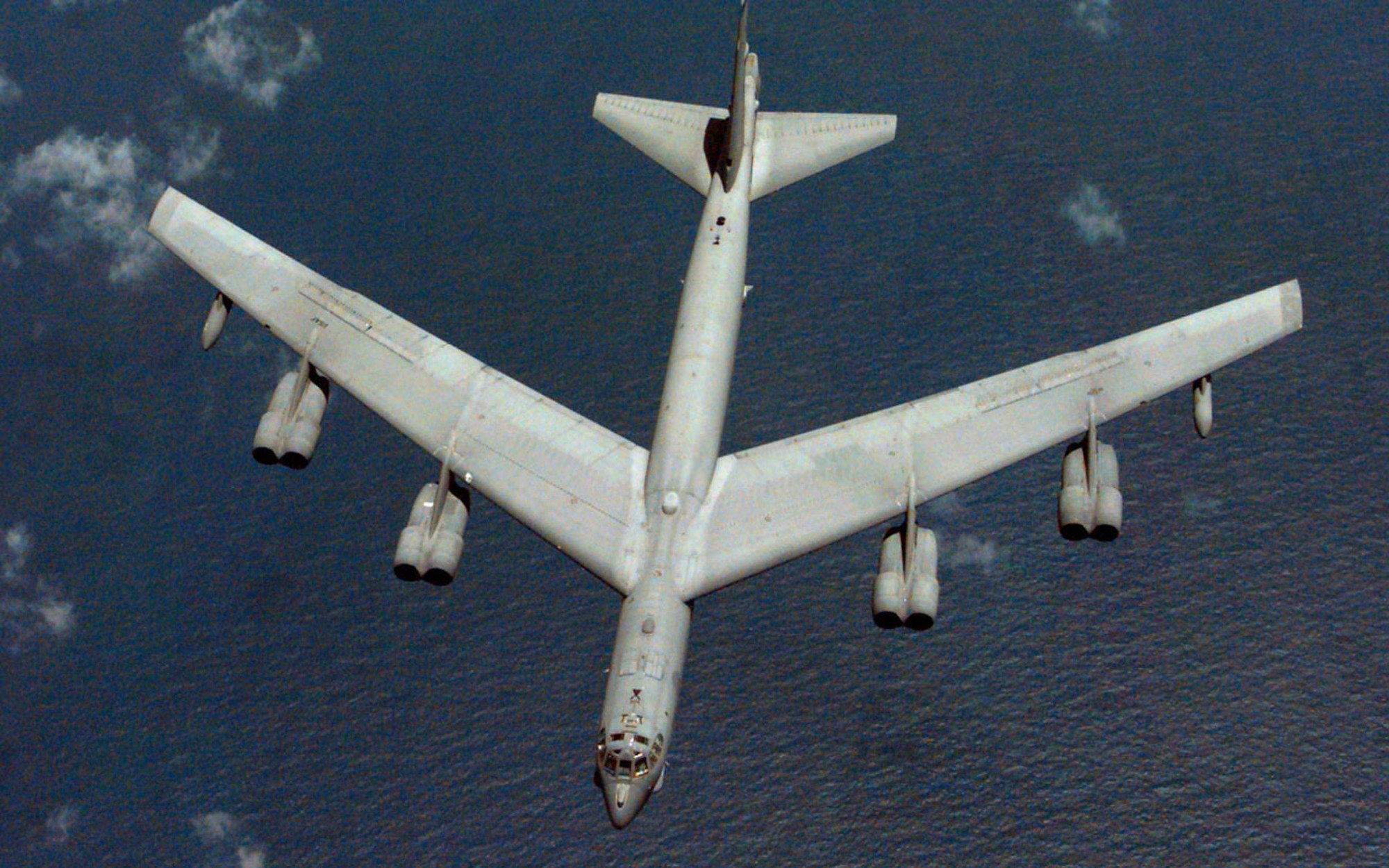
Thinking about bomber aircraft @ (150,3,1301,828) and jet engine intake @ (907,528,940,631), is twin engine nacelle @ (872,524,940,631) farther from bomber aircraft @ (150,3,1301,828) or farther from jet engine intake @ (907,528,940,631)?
bomber aircraft @ (150,3,1301,828)

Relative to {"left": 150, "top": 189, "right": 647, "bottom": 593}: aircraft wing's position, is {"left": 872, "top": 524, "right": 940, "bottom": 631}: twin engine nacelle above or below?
below

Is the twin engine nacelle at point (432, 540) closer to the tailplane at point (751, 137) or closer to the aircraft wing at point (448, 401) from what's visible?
the aircraft wing at point (448, 401)

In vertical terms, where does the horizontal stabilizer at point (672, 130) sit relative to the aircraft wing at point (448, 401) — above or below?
above

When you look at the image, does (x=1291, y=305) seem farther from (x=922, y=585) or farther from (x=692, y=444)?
(x=692, y=444)

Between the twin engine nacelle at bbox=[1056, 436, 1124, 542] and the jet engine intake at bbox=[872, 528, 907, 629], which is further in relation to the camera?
Result: the twin engine nacelle at bbox=[1056, 436, 1124, 542]

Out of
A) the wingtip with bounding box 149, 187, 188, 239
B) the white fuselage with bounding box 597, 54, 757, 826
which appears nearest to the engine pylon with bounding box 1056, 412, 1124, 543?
the white fuselage with bounding box 597, 54, 757, 826

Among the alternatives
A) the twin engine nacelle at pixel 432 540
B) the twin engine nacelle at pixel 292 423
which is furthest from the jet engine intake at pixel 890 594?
the twin engine nacelle at pixel 292 423
